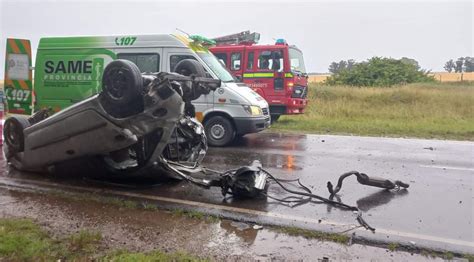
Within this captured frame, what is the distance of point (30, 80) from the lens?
9.51 metres

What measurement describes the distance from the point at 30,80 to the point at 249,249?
26.1 ft

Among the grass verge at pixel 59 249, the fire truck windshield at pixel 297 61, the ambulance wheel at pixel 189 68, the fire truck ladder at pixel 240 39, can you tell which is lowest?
the grass verge at pixel 59 249

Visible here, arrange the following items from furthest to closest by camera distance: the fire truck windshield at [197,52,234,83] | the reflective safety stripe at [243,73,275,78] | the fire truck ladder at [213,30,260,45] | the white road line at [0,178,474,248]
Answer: the fire truck ladder at [213,30,260,45], the reflective safety stripe at [243,73,275,78], the fire truck windshield at [197,52,234,83], the white road line at [0,178,474,248]

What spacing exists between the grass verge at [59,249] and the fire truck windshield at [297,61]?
11369 mm

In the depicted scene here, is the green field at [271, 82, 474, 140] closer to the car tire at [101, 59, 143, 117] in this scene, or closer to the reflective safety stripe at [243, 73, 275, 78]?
the reflective safety stripe at [243, 73, 275, 78]

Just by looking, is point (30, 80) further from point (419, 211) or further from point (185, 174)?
point (419, 211)

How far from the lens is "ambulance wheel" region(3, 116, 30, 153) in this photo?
5920 mm

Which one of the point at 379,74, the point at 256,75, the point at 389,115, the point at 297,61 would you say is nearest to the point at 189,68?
the point at 256,75

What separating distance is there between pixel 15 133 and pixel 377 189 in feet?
16.9

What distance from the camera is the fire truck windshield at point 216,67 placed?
931cm

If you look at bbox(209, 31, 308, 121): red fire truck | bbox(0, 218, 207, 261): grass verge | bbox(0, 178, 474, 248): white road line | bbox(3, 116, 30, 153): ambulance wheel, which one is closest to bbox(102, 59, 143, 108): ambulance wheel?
bbox(0, 178, 474, 248): white road line

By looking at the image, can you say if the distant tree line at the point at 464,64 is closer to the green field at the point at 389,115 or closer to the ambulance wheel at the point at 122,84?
the green field at the point at 389,115

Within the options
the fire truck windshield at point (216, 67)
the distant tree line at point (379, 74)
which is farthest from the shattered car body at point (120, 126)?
the distant tree line at point (379, 74)

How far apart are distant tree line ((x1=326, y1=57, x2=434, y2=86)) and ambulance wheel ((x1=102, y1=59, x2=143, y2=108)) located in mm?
28816
